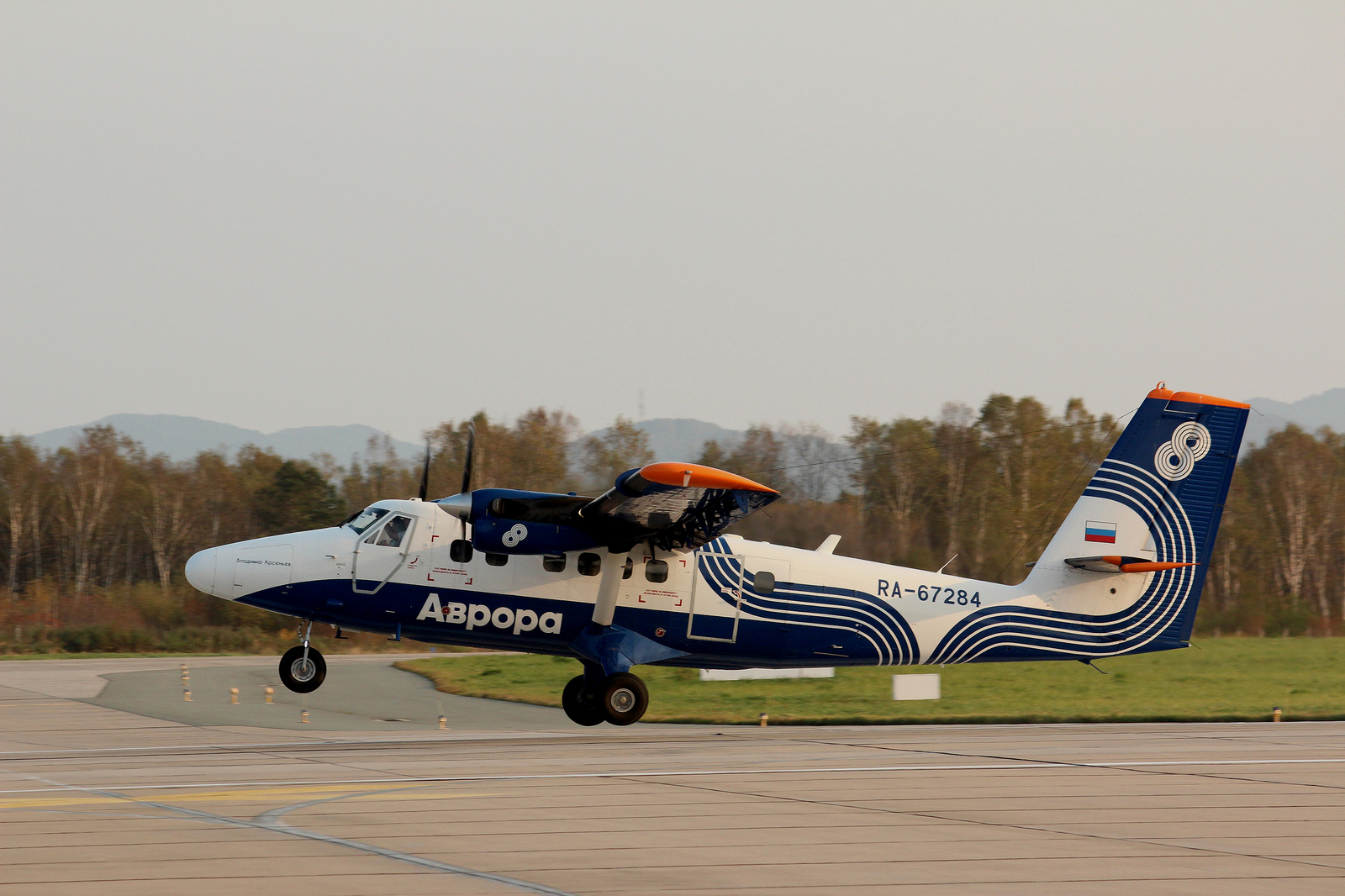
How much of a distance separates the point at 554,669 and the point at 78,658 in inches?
613

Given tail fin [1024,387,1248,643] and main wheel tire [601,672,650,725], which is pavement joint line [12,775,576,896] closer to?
main wheel tire [601,672,650,725]

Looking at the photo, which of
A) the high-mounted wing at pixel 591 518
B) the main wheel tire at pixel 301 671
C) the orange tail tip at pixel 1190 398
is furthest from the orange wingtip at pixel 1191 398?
the main wheel tire at pixel 301 671

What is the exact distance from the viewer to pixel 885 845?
9.43 metres

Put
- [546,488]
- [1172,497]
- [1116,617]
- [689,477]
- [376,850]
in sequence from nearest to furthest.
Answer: [376,850]
[689,477]
[1116,617]
[1172,497]
[546,488]

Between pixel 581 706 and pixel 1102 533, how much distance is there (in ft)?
27.6

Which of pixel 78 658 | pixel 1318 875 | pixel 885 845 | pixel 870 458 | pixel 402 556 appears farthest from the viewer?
pixel 870 458

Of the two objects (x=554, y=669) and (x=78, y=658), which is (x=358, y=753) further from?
(x=78, y=658)

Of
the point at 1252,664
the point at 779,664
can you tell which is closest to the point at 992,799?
the point at 779,664

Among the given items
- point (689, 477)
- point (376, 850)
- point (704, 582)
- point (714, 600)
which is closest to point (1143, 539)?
point (714, 600)

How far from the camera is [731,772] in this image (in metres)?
13.7

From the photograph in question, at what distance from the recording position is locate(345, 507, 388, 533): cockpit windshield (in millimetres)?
16672

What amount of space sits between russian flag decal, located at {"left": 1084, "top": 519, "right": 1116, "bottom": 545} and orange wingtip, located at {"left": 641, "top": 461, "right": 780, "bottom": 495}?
6.82 metres

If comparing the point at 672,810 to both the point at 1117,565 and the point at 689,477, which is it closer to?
the point at 689,477

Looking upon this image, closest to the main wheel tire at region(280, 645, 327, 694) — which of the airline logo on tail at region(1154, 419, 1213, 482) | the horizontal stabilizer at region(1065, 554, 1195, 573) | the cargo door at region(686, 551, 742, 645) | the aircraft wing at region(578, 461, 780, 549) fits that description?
the aircraft wing at region(578, 461, 780, 549)
